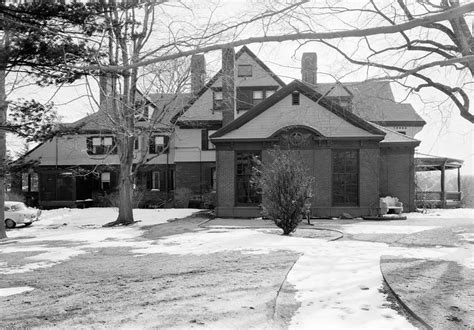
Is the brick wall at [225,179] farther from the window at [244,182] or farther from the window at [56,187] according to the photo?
the window at [56,187]

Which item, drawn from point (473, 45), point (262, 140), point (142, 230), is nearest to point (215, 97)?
point (262, 140)

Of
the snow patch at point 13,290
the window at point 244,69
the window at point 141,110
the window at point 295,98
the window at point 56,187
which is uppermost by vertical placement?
the window at point 244,69

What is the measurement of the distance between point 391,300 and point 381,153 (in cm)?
2228

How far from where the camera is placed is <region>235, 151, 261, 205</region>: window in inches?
955

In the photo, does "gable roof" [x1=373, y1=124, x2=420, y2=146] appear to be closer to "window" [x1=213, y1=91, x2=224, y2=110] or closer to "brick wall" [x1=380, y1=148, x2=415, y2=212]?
"brick wall" [x1=380, y1=148, x2=415, y2=212]

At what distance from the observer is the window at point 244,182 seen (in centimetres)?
2427

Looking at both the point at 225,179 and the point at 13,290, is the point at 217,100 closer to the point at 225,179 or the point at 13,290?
the point at 225,179

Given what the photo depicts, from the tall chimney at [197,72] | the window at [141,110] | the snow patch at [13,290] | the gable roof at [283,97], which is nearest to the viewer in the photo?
the snow patch at [13,290]

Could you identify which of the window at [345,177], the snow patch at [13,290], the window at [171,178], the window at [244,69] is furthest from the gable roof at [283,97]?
the snow patch at [13,290]

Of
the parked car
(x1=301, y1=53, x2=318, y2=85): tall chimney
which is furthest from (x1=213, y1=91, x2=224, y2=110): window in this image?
the parked car

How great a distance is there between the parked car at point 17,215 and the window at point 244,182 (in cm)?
1154

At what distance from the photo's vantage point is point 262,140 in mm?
24094

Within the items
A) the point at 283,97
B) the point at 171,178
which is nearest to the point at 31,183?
the point at 171,178

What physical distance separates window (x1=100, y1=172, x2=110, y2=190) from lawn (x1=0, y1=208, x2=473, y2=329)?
2460 cm
